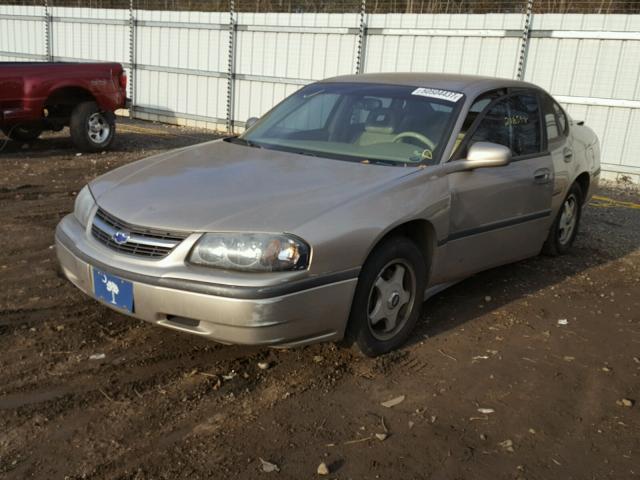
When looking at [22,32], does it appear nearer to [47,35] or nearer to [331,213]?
[47,35]

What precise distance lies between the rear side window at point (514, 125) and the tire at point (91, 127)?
690cm

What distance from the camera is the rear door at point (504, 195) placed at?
4074 millimetres

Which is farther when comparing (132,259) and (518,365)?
(518,365)

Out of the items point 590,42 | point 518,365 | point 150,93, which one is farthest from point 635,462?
point 150,93

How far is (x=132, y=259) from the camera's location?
127 inches

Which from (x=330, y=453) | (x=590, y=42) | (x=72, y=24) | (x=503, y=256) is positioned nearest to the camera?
(x=330, y=453)

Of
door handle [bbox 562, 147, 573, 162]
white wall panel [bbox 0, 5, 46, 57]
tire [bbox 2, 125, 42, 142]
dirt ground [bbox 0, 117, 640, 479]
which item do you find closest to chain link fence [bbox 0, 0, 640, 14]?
white wall panel [bbox 0, 5, 46, 57]

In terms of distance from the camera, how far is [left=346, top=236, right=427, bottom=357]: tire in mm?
3443

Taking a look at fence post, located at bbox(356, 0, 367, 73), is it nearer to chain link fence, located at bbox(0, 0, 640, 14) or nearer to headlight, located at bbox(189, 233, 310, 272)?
chain link fence, located at bbox(0, 0, 640, 14)

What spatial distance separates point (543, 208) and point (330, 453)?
2.88 metres

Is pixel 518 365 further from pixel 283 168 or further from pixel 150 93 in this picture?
pixel 150 93

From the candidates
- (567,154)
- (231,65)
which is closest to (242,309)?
(567,154)

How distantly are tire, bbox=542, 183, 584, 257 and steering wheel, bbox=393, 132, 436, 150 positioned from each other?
1.94 m

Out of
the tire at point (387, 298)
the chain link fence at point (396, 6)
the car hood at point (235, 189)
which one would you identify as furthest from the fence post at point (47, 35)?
the tire at point (387, 298)
